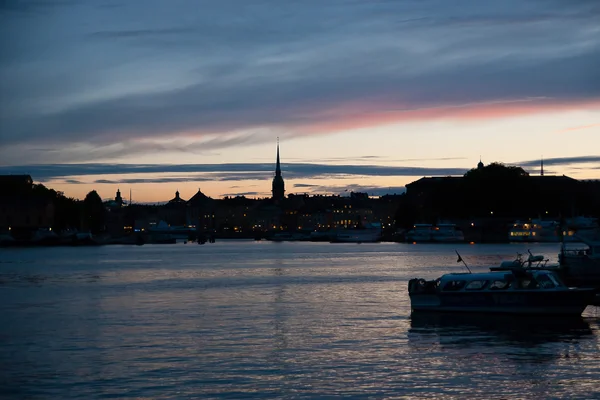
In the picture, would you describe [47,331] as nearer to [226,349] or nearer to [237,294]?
[226,349]

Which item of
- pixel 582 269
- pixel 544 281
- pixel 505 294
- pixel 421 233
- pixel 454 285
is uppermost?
pixel 421 233

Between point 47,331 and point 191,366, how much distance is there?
34.0ft

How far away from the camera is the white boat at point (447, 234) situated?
17925 centimetres

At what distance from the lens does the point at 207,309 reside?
43219 mm

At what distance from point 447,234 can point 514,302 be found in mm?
144387

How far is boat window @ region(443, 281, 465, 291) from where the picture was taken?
127 feet

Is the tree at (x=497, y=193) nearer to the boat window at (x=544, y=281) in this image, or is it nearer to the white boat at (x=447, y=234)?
the white boat at (x=447, y=234)

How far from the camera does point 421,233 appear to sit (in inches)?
7328

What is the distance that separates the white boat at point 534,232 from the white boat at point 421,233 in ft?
51.2

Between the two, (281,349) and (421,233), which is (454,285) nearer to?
(281,349)

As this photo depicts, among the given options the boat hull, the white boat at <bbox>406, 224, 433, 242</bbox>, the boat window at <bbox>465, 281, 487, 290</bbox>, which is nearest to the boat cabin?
the boat window at <bbox>465, 281, 487, 290</bbox>

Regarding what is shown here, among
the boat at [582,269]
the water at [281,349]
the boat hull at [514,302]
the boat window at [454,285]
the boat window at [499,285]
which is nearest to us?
the water at [281,349]

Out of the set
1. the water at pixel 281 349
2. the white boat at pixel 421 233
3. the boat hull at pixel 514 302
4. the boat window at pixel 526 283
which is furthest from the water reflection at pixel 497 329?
the white boat at pixel 421 233

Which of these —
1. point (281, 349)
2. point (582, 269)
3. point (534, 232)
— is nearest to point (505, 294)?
Answer: point (281, 349)
